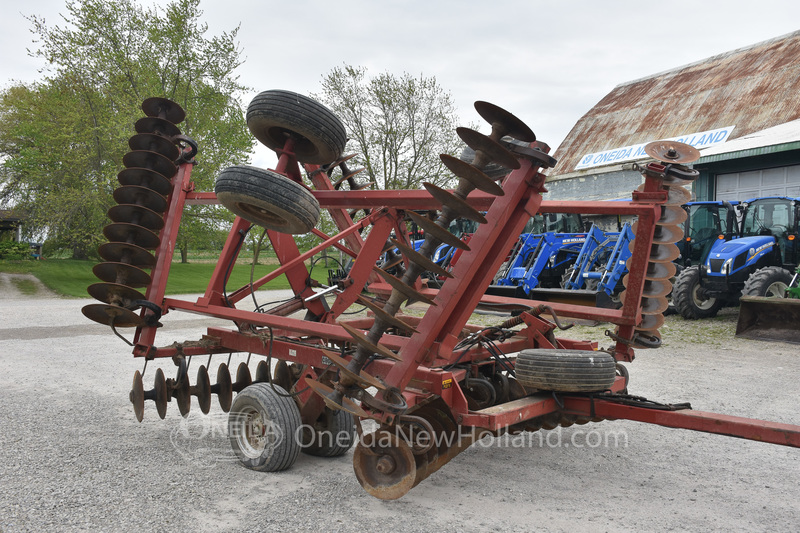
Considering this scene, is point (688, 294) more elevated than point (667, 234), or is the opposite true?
point (667, 234)

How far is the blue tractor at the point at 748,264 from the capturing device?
430 inches

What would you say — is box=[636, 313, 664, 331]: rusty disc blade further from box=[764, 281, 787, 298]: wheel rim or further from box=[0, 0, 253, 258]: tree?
box=[0, 0, 253, 258]: tree

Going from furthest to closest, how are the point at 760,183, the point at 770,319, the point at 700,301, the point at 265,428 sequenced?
the point at 760,183 < the point at 700,301 < the point at 770,319 < the point at 265,428

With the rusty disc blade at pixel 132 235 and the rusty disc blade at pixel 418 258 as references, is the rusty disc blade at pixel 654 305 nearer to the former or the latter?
the rusty disc blade at pixel 418 258

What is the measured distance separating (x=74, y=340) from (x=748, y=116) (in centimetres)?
2038

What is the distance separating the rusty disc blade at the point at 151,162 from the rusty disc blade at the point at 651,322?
375cm

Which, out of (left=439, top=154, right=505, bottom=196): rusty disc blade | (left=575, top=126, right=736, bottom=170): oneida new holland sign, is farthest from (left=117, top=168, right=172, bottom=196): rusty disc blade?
(left=575, top=126, right=736, bottom=170): oneida new holland sign

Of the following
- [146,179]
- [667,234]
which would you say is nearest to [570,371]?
[667,234]

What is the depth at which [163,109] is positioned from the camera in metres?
5.05

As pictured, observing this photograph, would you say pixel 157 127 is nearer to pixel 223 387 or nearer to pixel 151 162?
pixel 151 162

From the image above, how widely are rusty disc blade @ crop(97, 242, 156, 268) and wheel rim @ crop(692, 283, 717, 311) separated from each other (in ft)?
32.5

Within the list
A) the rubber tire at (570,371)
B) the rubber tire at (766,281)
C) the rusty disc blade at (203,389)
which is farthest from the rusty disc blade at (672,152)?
the rubber tire at (766,281)

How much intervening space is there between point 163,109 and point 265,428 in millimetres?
2744

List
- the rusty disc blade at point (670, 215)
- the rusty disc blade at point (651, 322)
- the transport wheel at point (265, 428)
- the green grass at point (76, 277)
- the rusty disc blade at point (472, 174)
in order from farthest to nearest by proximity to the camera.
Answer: the green grass at point (76, 277)
the rusty disc blade at point (651, 322)
the rusty disc blade at point (670, 215)
the transport wheel at point (265, 428)
the rusty disc blade at point (472, 174)
